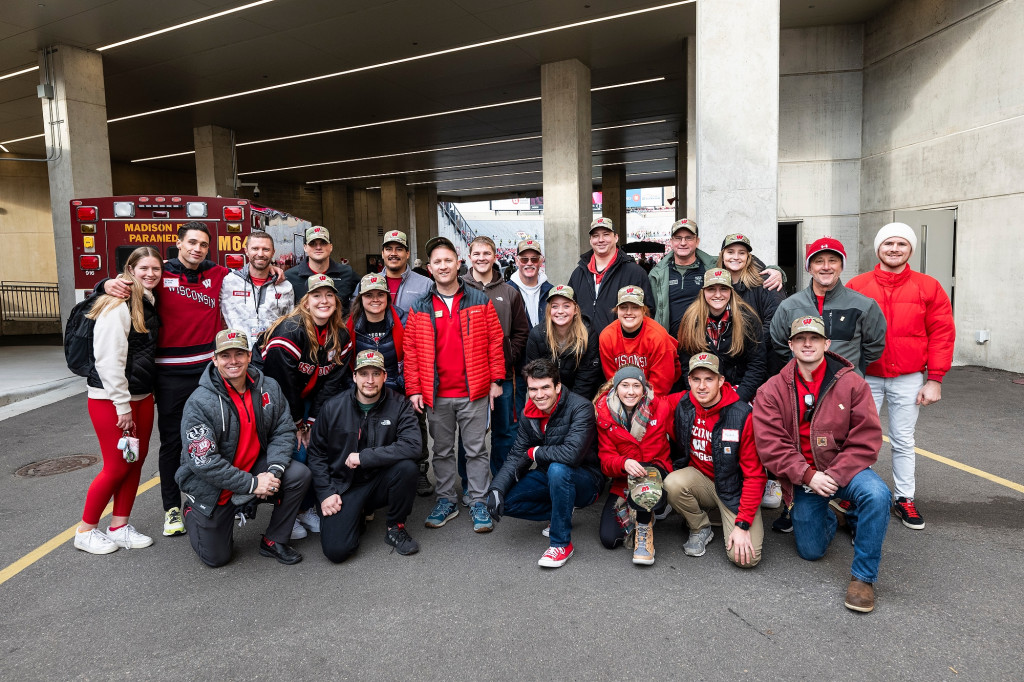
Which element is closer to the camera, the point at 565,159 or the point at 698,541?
the point at 698,541

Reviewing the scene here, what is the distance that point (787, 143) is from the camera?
12.7m

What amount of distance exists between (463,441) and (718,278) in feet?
7.01

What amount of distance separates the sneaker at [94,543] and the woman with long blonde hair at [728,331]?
4036mm

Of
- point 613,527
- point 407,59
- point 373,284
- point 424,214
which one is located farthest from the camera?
point 424,214

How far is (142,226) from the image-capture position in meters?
10.0

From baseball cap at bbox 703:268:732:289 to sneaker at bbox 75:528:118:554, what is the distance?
14.0 feet

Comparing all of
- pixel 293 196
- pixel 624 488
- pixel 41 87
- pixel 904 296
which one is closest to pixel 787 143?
pixel 904 296

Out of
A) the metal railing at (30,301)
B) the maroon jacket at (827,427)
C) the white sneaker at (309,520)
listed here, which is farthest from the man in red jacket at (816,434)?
the metal railing at (30,301)

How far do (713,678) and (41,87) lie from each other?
16.3 m

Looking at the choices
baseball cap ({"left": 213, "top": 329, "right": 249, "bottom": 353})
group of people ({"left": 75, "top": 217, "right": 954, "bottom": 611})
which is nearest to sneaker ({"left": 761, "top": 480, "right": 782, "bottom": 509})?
group of people ({"left": 75, "top": 217, "right": 954, "bottom": 611})

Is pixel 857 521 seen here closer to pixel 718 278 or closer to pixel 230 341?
pixel 718 278

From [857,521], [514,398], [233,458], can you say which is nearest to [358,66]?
[514,398]

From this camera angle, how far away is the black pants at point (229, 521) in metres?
3.89

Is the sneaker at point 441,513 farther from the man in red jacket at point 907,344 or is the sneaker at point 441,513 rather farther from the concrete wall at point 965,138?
the concrete wall at point 965,138
